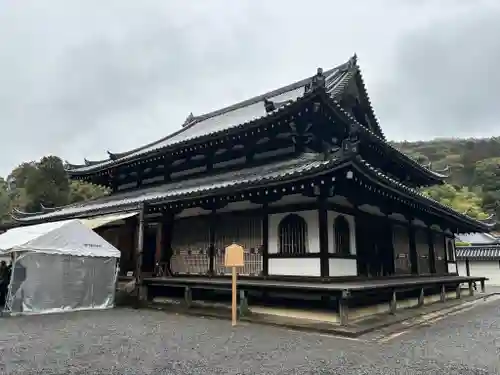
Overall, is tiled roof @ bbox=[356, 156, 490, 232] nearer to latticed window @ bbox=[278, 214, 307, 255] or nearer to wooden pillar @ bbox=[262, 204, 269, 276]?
latticed window @ bbox=[278, 214, 307, 255]

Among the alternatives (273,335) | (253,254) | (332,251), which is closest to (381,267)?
(332,251)

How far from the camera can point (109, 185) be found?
16.6 m

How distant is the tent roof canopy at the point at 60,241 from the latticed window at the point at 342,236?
233 inches

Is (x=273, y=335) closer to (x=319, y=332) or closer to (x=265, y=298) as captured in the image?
(x=319, y=332)

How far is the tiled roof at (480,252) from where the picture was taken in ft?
81.5

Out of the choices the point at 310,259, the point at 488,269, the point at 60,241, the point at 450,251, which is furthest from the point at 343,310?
the point at 488,269

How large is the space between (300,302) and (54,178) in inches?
991

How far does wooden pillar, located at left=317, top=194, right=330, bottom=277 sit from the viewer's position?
830cm

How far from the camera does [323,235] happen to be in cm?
839

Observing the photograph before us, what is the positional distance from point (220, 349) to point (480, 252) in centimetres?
2520

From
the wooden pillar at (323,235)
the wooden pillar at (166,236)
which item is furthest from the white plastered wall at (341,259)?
the wooden pillar at (166,236)

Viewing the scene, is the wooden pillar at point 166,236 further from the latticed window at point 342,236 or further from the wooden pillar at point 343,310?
the wooden pillar at point 343,310

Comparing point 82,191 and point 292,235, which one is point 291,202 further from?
point 82,191

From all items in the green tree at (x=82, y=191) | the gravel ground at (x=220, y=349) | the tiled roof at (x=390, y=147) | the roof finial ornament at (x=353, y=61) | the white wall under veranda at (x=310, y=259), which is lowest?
the gravel ground at (x=220, y=349)
